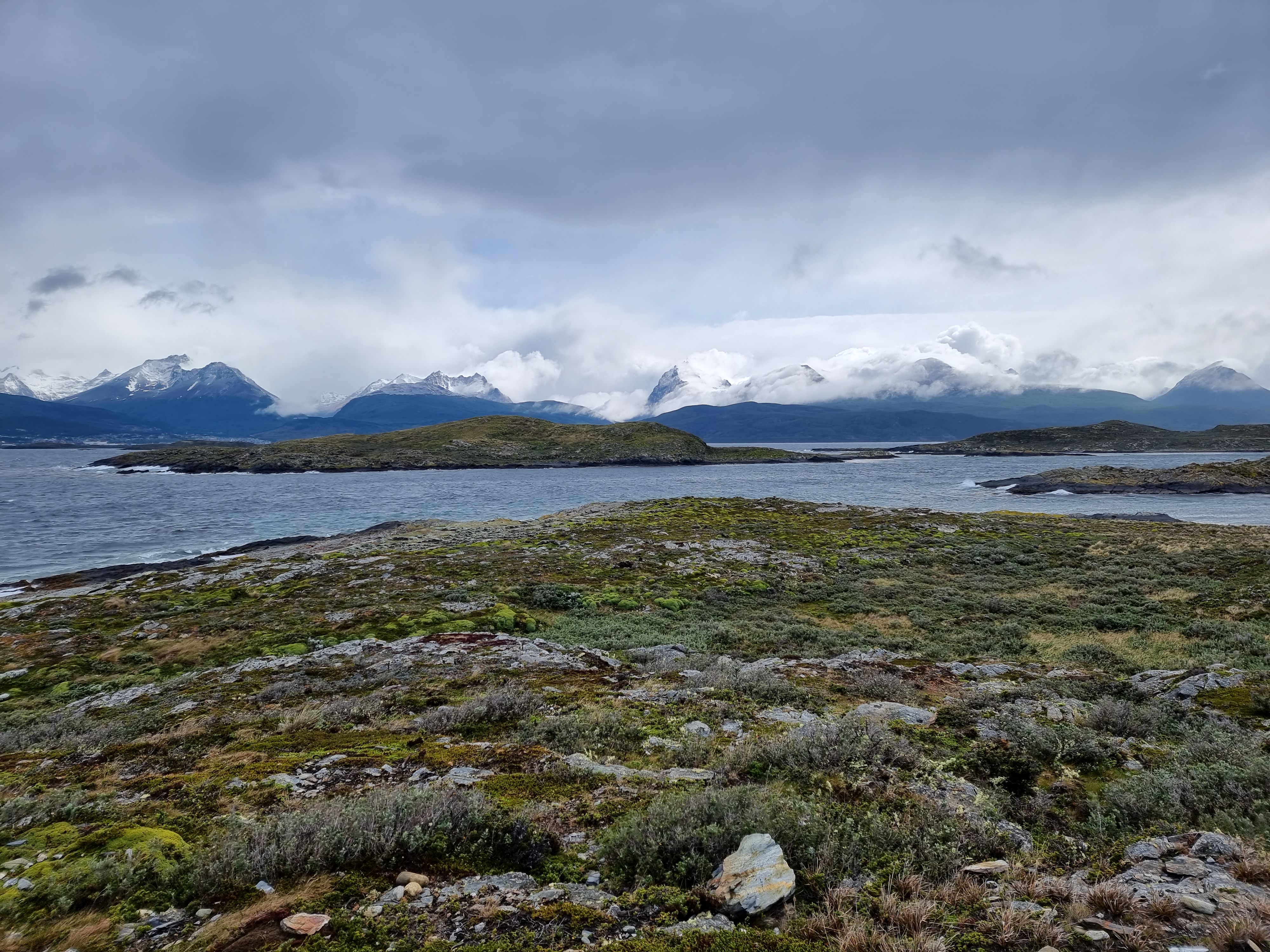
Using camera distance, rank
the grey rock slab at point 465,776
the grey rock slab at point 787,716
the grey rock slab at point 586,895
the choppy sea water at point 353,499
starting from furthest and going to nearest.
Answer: the choppy sea water at point 353,499
the grey rock slab at point 787,716
the grey rock slab at point 465,776
the grey rock slab at point 586,895

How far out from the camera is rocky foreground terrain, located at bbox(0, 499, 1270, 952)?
462 centimetres

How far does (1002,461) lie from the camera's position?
195 meters

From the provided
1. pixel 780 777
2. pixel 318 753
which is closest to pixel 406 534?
pixel 318 753

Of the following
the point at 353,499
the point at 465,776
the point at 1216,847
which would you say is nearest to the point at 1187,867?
the point at 1216,847

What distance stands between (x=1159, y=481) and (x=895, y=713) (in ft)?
364

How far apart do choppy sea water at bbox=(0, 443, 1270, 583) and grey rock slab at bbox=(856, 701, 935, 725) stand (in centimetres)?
5180

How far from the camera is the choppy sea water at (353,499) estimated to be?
5316 centimetres

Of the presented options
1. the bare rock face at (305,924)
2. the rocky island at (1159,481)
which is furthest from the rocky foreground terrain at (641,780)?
the rocky island at (1159,481)

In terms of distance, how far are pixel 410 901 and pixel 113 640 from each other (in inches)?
844

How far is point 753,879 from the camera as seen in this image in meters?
5.08

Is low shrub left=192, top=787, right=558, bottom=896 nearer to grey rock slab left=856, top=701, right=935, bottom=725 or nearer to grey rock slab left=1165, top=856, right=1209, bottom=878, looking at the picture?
grey rock slab left=1165, top=856, right=1209, bottom=878

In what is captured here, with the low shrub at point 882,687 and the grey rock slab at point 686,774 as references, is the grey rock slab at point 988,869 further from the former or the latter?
the low shrub at point 882,687

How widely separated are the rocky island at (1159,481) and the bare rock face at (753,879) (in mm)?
101200

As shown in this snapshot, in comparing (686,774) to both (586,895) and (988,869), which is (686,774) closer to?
(586,895)
